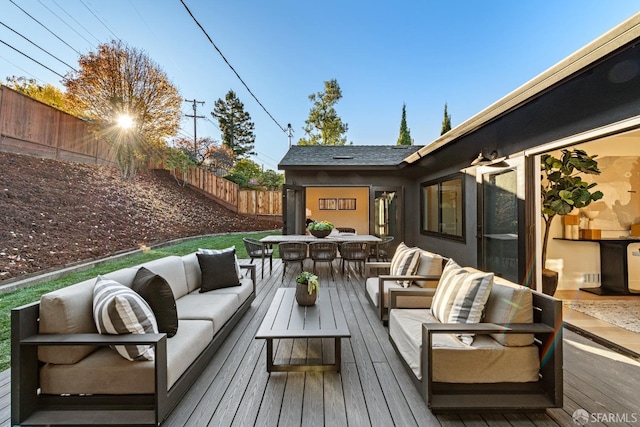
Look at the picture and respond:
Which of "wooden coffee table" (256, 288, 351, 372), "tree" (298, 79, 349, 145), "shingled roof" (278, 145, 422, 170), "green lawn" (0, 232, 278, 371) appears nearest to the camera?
"wooden coffee table" (256, 288, 351, 372)

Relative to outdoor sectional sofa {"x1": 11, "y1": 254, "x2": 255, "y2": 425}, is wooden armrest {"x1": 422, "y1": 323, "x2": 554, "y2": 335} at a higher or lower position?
higher

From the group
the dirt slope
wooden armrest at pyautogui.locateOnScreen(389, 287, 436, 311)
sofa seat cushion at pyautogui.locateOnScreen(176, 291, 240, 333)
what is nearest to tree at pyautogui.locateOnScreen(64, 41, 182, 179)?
the dirt slope

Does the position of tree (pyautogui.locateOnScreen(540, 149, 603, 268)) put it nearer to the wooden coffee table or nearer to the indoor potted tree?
the indoor potted tree

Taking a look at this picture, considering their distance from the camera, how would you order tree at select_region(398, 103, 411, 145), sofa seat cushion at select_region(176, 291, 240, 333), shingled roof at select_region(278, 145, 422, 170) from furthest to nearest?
tree at select_region(398, 103, 411, 145) → shingled roof at select_region(278, 145, 422, 170) → sofa seat cushion at select_region(176, 291, 240, 333)

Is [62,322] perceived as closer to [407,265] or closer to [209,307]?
[209,307]

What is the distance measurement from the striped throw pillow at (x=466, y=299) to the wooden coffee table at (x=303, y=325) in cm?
78

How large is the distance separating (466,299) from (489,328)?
244 millimetres

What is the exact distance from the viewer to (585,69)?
93.0 inches

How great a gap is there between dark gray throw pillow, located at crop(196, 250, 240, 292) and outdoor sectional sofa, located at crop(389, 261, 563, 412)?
2.45m

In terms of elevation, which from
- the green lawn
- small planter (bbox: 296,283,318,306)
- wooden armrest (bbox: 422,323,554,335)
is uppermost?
wooden armrest (bbox: 422,323,554,335)

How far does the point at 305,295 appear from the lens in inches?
114

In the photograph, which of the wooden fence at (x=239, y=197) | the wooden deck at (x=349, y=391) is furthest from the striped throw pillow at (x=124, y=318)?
the wooden fence at (x=239, y=197)

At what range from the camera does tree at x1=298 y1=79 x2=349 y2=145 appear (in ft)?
61.1

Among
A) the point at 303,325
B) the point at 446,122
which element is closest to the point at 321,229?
the point at 303,325
